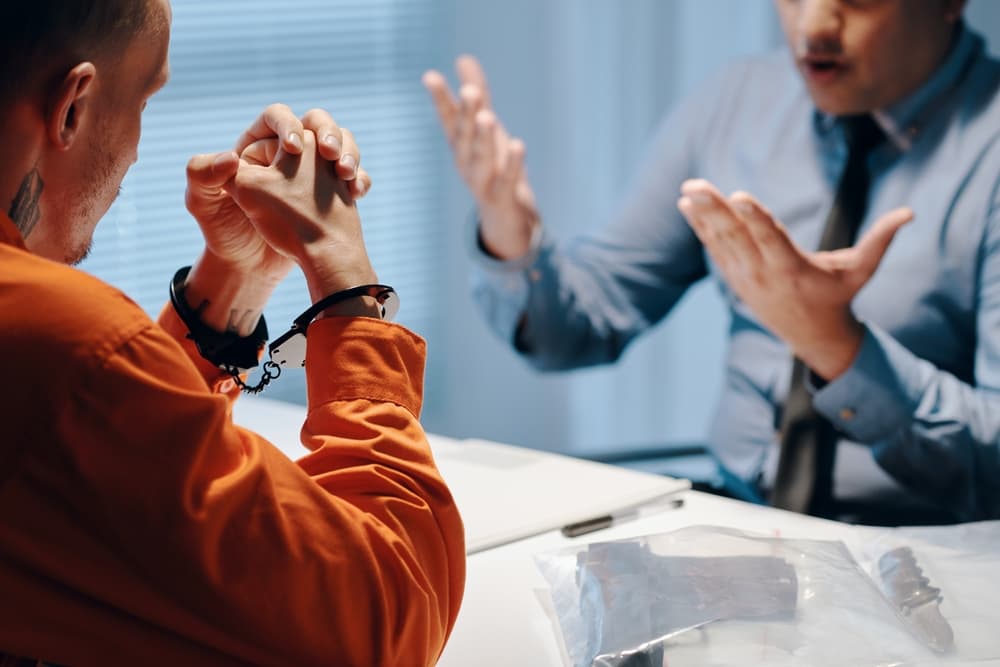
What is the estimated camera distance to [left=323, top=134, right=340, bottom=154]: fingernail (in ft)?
2.73

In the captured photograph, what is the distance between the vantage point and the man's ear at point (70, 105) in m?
0.68

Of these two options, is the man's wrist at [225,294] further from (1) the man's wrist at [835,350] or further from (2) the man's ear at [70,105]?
(1) the man's wrist at [835,350]

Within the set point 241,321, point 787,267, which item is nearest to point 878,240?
point 787,267

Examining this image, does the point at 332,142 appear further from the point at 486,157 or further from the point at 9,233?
the point at 486,157

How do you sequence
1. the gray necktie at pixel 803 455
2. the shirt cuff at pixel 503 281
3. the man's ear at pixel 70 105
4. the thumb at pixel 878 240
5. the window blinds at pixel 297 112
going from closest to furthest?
the man's ear at pixel 70 105
the thumb at pixel 878 240
the gray necktie at pixel 803 455
the shirt cuff at pixel 503 281
the window blinds at pixel 297 112

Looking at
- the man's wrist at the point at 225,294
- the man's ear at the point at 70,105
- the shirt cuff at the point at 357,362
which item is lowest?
the man's wrist at the point at 225,294

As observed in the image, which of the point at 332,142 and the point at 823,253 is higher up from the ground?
the point at 332,142

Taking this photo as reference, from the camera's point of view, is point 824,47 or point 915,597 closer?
point 915,597

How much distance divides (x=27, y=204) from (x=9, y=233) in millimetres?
→ 49

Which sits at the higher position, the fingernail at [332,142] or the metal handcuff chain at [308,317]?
the fingernail at [332,142]

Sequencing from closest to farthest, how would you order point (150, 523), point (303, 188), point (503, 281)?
point (150, 523), point (303, 188), point (503, 281)

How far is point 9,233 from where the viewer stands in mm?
662

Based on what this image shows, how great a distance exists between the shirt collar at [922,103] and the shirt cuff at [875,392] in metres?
0.36

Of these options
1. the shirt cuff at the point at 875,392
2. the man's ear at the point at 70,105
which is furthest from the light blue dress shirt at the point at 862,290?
the man's ear at the point at 70,105
